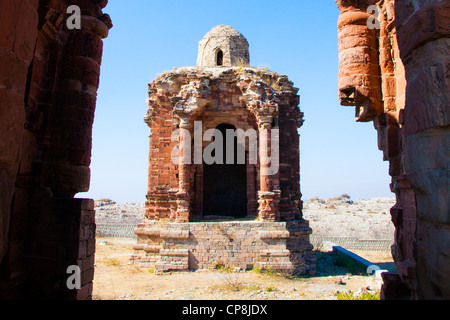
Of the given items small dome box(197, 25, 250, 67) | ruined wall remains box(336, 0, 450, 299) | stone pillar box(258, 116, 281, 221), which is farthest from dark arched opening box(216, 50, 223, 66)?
ruined wall remains box(336, 0, 450, 299)

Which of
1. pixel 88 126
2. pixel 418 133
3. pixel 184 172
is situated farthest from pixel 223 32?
pixel 418 133

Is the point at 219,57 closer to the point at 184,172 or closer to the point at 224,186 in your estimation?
the point at 224,186

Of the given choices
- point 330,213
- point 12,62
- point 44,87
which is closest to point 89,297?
point 44,87

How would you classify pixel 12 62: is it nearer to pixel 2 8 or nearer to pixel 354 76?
pixel 2 8

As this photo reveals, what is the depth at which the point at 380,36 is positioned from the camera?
423 centimetres

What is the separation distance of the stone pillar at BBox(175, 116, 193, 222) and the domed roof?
6594 millimetres

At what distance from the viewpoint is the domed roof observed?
58.3ft

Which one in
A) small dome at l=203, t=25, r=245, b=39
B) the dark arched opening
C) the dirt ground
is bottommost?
the dirt ground

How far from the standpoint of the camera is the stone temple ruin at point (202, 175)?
1229 cm

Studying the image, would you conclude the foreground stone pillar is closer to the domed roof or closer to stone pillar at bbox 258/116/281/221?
stone pillar at bbox 258/116/281/221

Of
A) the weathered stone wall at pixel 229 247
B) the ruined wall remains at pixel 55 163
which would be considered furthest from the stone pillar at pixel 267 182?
the ruined wall remains at pixel 55 163

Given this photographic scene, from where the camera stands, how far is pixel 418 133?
103 inches

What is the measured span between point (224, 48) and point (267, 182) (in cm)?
831

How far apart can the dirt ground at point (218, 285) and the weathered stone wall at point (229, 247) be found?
1.44ft
